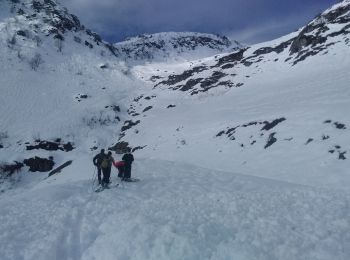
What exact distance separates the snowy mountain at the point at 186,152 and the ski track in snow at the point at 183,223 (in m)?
0.05

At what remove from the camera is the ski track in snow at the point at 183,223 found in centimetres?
995

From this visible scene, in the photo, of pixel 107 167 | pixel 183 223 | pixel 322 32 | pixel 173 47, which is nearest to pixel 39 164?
pixel 107 167

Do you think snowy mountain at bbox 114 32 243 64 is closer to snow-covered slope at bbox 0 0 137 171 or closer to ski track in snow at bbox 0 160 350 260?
snow-covered slope at bbox 0 0 137 171

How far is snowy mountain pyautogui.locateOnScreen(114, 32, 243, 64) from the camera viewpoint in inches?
4355

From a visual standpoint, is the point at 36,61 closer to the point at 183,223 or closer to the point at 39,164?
the point at 39,164

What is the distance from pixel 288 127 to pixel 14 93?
147 feet

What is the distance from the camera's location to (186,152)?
86.7 feet

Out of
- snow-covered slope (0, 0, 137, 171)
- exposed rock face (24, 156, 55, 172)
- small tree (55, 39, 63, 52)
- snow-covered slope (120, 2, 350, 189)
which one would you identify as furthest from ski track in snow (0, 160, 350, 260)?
small tree (55, 39, 63, 52)

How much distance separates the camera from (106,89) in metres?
64.4

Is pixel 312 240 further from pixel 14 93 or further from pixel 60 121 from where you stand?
pixel 14 93

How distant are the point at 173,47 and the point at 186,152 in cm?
10668

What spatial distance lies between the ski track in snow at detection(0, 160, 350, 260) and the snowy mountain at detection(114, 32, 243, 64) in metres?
82.8

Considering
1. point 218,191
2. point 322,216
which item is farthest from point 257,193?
point 322,216

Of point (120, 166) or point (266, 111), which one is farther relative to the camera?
point (266, 111)
